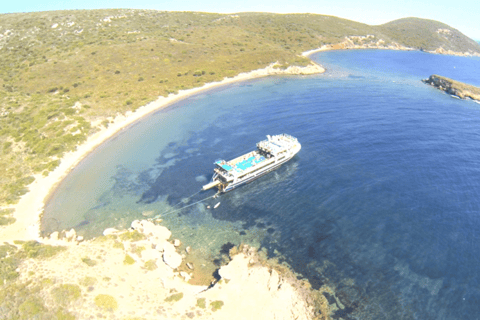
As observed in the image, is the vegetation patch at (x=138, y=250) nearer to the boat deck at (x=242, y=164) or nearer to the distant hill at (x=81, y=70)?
the boat deck at (x=242, y=164)

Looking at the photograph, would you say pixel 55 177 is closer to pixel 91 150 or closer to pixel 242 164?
pixel 91 150

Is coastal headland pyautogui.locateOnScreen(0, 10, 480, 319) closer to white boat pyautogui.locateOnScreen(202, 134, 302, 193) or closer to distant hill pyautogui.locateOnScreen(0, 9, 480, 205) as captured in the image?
distant hill pyautogui.locateOnScreen(0, 9, 480, 205)

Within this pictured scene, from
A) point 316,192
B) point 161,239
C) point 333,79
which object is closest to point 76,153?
point 161,239

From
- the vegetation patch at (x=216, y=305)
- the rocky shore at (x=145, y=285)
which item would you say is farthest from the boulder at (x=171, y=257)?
the vegetation patch at (x=216, y=305)

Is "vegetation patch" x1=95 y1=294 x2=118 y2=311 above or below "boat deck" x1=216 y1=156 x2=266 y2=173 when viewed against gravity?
below

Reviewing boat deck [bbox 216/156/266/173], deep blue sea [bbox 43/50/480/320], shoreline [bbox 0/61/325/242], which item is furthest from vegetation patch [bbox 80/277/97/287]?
boat deck [bbox 216/156/266/173]

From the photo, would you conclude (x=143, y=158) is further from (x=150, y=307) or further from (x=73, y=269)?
(x=150, y=307)
